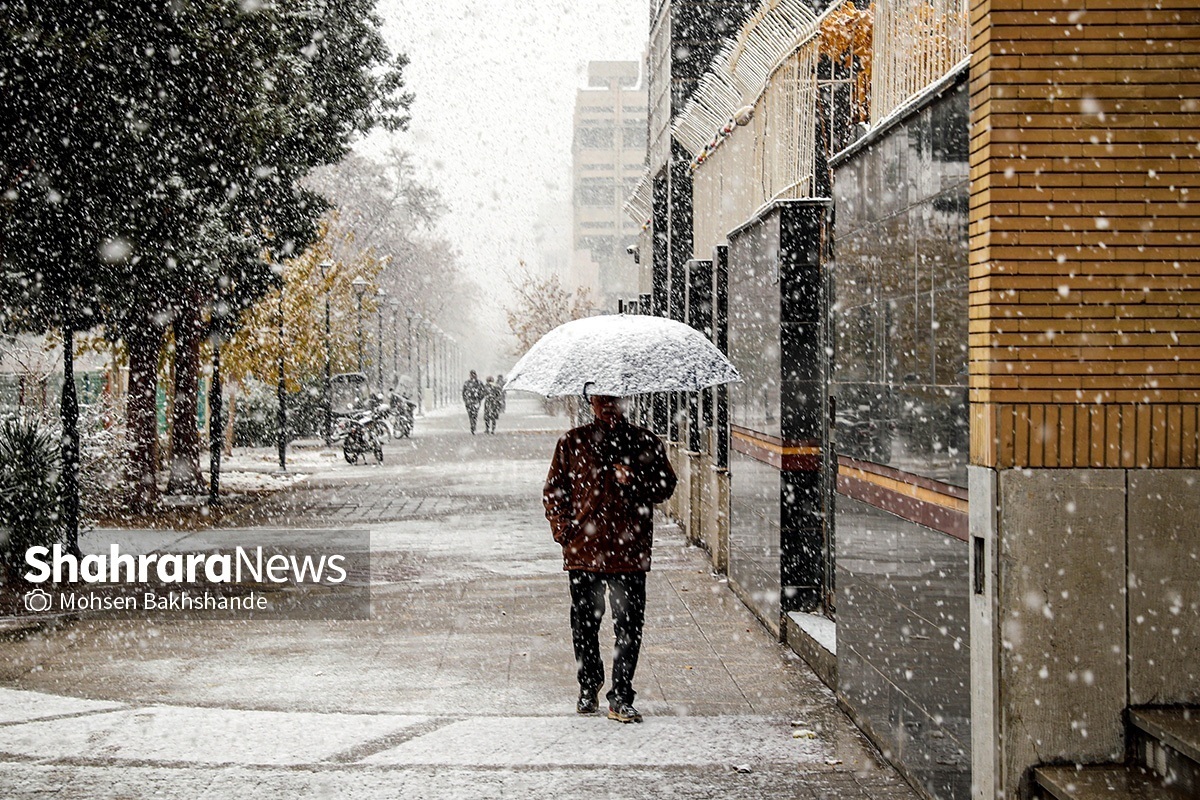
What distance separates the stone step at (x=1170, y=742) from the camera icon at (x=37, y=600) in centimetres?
891

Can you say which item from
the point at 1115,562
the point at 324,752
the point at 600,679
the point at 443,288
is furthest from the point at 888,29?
the point at 443,288

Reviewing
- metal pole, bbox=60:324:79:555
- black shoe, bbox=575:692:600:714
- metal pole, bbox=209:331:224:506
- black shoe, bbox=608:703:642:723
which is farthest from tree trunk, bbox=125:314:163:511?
black shoe, bbox=608:703:642:723

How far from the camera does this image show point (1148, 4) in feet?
16.9

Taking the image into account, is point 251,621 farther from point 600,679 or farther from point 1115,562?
point 1115,562

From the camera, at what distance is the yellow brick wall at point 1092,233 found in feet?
16.8

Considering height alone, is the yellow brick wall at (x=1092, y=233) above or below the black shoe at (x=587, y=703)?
above

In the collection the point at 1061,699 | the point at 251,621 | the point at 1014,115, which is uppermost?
the point at 1014,115

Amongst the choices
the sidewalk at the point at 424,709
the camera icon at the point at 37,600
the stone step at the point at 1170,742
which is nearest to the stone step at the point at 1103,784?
the stone step at the point at 1170,742

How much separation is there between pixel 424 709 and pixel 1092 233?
4511 mm

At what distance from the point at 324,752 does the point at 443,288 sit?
352 feet

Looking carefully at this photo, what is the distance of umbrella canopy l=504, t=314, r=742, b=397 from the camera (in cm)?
747

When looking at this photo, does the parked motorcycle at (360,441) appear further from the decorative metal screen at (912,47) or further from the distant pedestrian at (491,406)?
the decorative metal screen at (912,47)

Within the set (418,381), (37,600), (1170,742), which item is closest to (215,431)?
(37,600)

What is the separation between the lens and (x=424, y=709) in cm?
783
